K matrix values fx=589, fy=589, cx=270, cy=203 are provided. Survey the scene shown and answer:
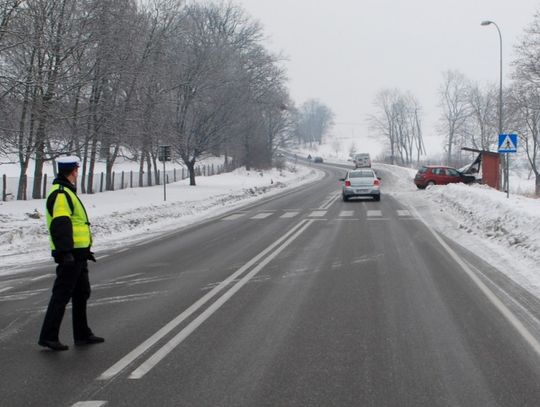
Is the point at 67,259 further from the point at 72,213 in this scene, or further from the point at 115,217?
the point at 115,217

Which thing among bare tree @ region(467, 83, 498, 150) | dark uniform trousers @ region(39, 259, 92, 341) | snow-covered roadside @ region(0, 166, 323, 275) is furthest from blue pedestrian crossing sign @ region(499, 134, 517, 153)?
bare tree @ region(467, 83, 498, 150)

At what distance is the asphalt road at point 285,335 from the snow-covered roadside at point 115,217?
3.32 m

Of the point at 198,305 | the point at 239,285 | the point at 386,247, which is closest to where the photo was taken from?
the point at 198,305

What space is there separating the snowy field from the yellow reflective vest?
5899 mm

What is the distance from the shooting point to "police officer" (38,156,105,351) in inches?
216

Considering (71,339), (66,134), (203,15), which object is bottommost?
(71,339)

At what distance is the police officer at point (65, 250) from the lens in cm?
550

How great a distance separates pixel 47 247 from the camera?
14.4m

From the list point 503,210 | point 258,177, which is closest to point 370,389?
point 503,210

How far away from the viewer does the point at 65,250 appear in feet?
17.9

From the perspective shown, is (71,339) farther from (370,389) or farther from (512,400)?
(512,400)

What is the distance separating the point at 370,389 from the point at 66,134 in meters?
23.1

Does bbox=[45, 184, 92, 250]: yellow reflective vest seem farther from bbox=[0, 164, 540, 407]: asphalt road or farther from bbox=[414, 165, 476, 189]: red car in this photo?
bbox=[414, 165, 476, 189]: red car

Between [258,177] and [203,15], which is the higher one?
[203,15]
